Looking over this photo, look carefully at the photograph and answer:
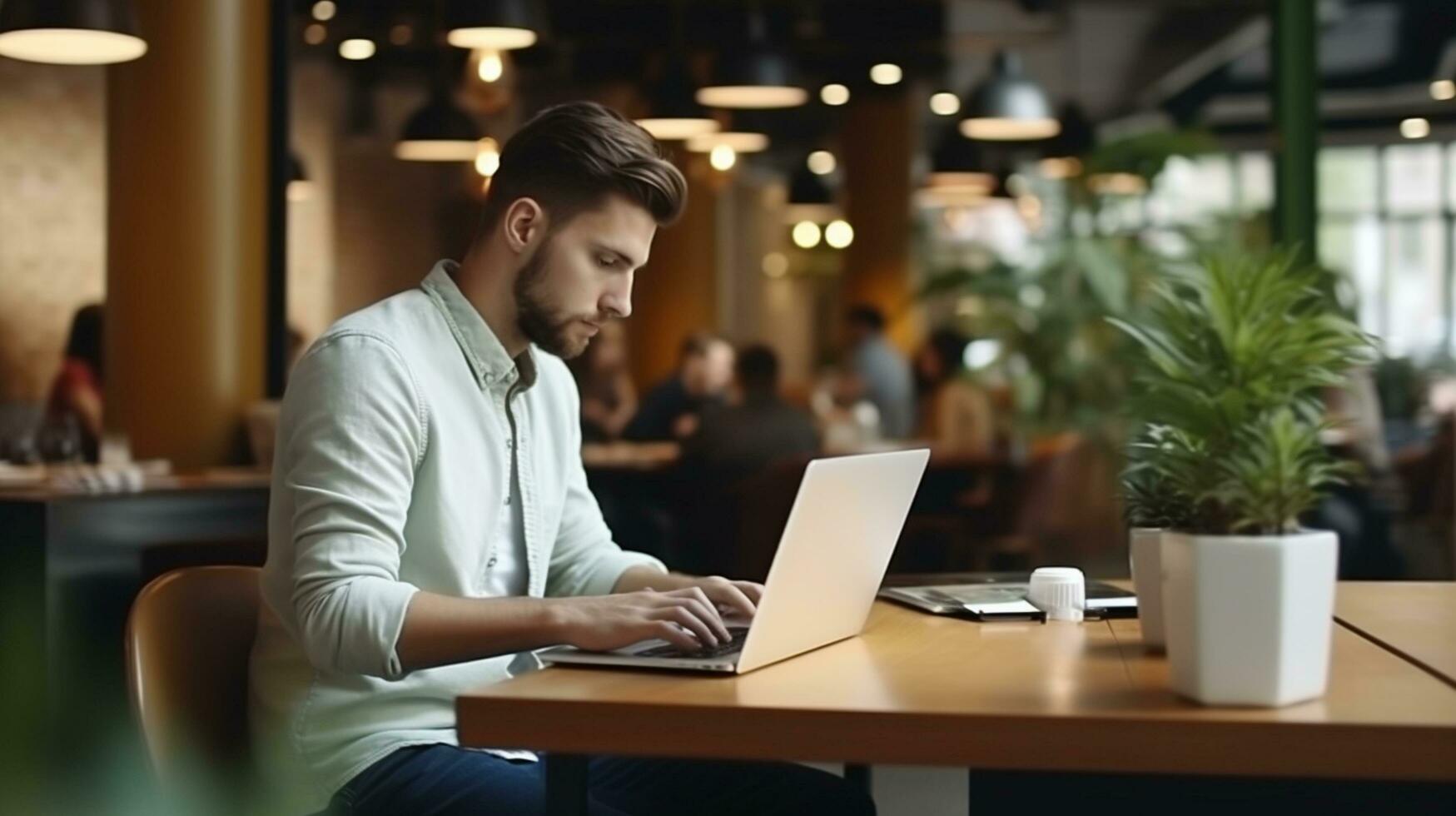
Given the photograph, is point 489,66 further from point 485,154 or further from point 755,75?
point 485,154

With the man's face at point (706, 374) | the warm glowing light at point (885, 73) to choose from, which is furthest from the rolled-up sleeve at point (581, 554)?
the warm glowing light at point (885, 73)

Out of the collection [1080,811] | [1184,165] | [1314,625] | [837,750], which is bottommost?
[1080,811]

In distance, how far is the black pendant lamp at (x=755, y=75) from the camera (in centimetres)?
730

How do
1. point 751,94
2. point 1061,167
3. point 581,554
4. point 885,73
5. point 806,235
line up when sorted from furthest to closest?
point 806,235 < point 1061,167 < point 885,73 < point 751,94 < point 581,554

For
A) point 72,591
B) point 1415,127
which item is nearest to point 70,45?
point 72,591

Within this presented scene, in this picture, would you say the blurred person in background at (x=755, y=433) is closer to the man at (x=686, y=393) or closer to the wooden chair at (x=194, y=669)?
the man at (x=686, y=393)

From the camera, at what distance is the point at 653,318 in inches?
555

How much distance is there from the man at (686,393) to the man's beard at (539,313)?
22.4 ft

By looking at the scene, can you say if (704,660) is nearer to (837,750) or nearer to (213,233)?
(837,750)

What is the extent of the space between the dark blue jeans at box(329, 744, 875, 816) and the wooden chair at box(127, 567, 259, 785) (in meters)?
0.21

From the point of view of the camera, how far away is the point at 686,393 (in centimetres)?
952

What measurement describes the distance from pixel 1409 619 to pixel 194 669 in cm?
146

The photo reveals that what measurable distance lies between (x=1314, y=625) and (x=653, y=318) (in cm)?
1263

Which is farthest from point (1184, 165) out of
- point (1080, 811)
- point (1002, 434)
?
point (1080, 811)
